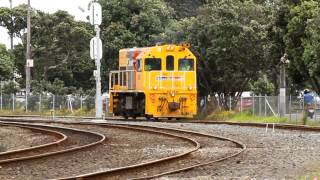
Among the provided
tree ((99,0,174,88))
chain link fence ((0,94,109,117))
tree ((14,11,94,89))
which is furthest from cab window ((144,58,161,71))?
tree ((14,11,94,89))

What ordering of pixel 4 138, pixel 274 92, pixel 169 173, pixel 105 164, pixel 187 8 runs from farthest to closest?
pixel 187 8, pixel 274 92, pixel 4 138, pixel 105 164, pixel 169 173

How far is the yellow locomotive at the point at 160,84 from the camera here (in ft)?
101

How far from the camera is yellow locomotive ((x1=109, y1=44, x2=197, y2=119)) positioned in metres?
30.6

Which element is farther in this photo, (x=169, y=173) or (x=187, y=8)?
(x=187, y=8)

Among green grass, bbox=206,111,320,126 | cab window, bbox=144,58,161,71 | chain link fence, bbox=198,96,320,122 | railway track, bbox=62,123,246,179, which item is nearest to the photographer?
railway track, bbox=62,123,246,179

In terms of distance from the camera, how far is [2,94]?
51406 millimetres

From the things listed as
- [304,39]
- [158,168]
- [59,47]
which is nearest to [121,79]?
[304,39]

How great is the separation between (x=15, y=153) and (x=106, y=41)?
34.2 metres

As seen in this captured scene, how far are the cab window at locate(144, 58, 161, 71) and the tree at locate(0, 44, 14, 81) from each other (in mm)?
21096

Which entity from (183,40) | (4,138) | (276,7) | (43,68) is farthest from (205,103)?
(43,68)

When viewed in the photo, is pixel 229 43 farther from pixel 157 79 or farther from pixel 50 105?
pixel 50 105

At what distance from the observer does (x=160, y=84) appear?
31.1m

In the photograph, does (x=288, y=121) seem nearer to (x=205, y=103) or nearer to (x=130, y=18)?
(x=205, y=103)

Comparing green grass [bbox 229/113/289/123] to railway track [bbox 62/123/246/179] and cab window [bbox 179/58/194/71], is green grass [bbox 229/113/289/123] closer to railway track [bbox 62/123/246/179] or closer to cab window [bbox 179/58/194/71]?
cab window [bbox 179/58/194/71]
